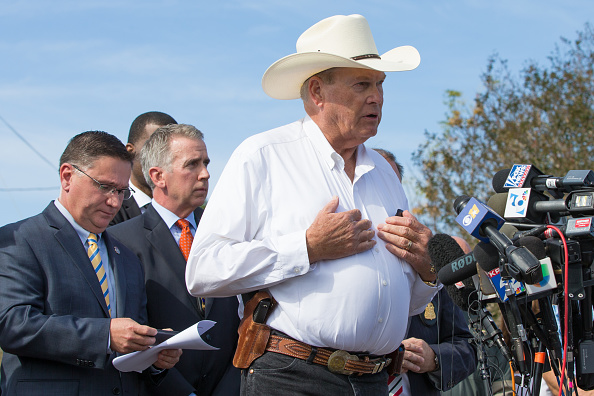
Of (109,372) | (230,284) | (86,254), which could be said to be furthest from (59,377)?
(230,284)

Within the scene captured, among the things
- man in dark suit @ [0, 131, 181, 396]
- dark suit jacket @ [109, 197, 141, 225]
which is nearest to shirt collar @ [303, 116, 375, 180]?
man in dark suit @ [0, 131, 181, 396]

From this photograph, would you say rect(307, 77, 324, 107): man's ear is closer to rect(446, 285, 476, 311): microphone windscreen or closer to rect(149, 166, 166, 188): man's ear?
rect(446, 285, 476, 311): microphone windscreen

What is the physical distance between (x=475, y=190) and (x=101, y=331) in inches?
350

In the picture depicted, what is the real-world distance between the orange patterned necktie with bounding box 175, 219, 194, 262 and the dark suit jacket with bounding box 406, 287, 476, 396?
62.8 inches

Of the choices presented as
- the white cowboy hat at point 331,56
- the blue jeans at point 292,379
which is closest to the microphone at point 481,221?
the blue jeans at point 292,379

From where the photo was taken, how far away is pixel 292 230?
11.9ft

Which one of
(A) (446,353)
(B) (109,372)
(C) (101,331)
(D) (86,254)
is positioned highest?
(D) (86,254)

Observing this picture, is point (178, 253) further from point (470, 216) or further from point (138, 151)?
point (470, 216)

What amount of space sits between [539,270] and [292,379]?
134 cm

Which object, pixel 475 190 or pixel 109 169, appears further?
pixel 475 190

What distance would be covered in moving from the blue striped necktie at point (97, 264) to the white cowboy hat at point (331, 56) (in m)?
1.38

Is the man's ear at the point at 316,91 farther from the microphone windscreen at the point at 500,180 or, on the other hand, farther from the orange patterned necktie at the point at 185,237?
the orange patterned necktie at the point at 185,237

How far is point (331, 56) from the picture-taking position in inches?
153

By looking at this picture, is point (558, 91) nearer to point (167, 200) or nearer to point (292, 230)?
point (167, 200)
